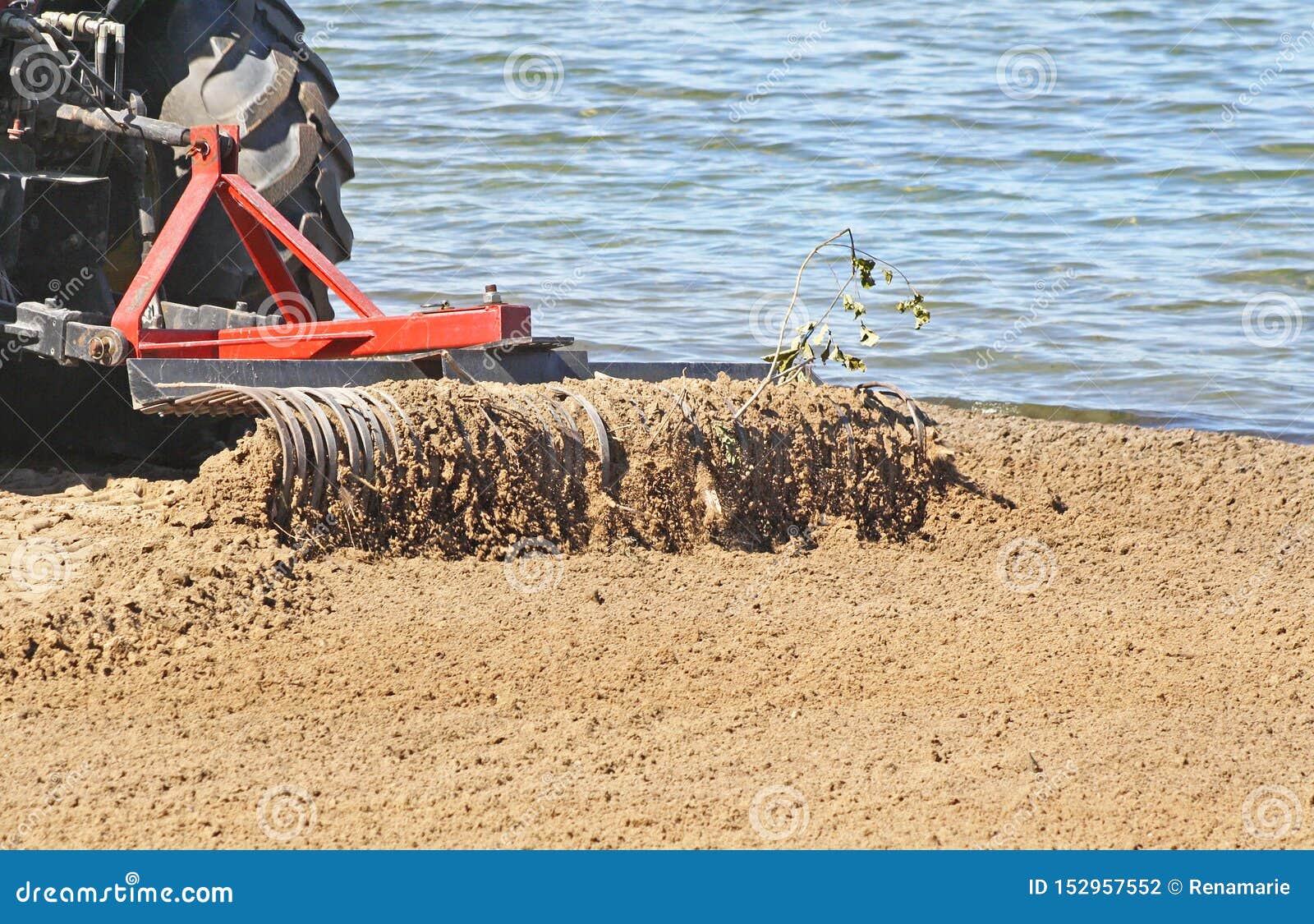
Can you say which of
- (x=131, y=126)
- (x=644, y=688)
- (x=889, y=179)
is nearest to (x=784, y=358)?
(x=644, y=688)

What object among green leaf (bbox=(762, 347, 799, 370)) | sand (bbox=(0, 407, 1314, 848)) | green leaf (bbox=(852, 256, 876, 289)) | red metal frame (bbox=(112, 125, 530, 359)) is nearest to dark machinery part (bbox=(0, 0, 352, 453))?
red metal frame (bbox=(112, 125, 530, 359))

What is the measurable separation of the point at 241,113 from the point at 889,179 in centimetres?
558

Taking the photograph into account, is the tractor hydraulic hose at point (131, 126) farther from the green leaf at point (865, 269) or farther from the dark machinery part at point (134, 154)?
the green leaf at point (865, 269)

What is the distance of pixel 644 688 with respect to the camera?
10.9ft

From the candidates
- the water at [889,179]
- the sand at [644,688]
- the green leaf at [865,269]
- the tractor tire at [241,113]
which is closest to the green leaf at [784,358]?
the green leaf at [865,269]

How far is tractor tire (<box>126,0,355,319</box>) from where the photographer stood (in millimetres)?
4719

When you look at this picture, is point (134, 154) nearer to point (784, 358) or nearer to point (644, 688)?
point (784, 358)

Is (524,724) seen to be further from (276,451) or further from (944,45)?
(944,45)

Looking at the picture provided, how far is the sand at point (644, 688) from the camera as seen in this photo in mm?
2758

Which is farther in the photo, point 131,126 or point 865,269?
point 865,269

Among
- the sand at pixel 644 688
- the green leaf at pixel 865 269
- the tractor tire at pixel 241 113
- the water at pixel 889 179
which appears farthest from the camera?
the water at pixel 889 179

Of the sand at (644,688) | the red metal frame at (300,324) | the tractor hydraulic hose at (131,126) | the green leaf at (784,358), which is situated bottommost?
the sand at (644,688)

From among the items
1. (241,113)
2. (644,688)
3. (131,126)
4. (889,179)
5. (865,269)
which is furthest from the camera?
(889,179)

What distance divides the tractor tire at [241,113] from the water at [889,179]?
2514 millimetres
